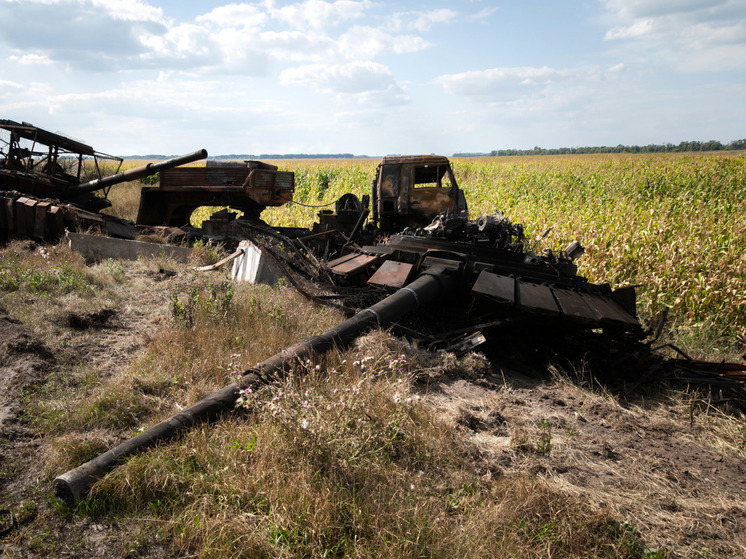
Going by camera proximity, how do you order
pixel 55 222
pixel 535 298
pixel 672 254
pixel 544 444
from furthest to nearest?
pixel 55 222
pixel 672 254
pixel 535 298
pixel 544 444

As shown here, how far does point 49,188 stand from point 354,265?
931 centimetres

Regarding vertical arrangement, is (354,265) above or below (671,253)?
below

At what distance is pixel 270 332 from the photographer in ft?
17.7

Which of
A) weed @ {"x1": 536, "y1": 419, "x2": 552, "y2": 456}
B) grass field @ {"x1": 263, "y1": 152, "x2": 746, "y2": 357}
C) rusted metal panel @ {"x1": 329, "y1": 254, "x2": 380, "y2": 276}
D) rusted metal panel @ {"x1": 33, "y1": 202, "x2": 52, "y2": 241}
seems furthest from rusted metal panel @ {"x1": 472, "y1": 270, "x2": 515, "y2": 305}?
rusted metal panel @ {"x1": 33, "y1": 202, "x2": 52, "y2": 241}

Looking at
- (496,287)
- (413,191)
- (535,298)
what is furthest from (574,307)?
(413,191)

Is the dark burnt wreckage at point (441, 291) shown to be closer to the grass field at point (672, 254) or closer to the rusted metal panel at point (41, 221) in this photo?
the grass field at point (672, 254)

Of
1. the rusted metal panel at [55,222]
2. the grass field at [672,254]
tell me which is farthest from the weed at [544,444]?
the rusted metal panel at [55,222]

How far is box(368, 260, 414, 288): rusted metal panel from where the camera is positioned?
6.63 metres

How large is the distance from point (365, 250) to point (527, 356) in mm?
2874

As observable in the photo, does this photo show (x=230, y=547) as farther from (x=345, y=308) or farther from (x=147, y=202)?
(x=147, y=202)

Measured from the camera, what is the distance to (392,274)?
268 inches

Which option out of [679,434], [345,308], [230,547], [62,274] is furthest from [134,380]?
[679,434]

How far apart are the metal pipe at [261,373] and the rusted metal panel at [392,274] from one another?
0.34 meters

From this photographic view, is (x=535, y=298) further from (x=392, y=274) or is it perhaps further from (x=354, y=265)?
(x=354, y=265)
